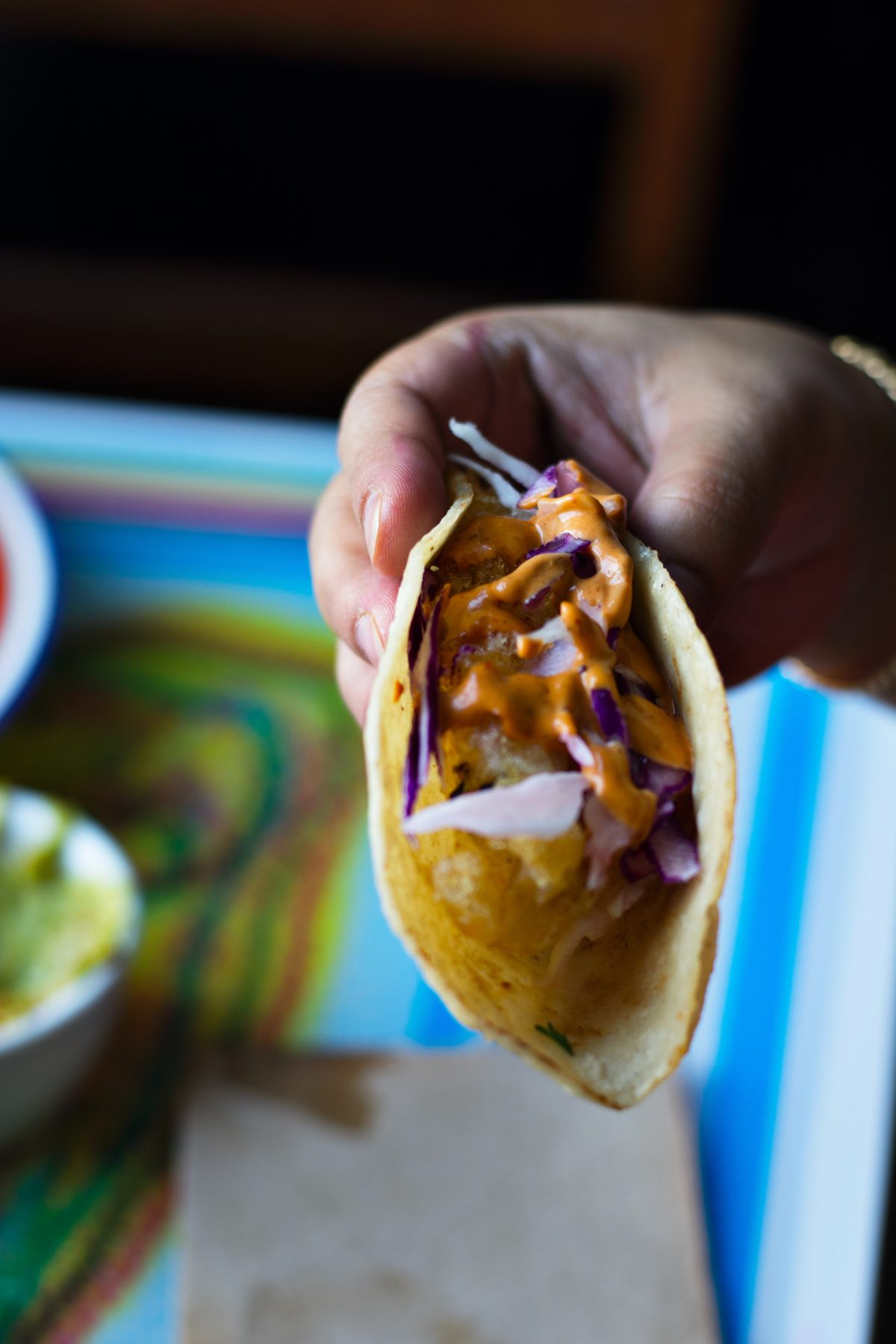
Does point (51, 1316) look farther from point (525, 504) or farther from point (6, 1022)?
point (525, 504)

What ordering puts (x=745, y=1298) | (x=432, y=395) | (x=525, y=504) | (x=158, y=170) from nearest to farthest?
(x=525, y=504)
(x=432, y=395)
(x=745, y=1298)
(x=158, y=170)

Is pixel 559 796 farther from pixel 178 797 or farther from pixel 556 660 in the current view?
pixel 178 797

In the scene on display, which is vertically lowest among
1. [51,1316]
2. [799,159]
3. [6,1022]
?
[51,1316]

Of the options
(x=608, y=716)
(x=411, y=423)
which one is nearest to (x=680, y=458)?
(x=411, y=423)

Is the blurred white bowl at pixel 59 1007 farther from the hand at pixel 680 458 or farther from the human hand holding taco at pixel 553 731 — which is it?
the human hand holding taco at pixel 553 731

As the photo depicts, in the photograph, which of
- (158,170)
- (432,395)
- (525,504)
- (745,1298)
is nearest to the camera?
(525,504)

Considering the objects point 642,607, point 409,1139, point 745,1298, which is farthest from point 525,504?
point 745,1298

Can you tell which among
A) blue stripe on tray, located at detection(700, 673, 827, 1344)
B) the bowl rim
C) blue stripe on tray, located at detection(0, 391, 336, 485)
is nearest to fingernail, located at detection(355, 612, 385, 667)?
the bowl rim

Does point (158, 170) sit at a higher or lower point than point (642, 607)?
lower
